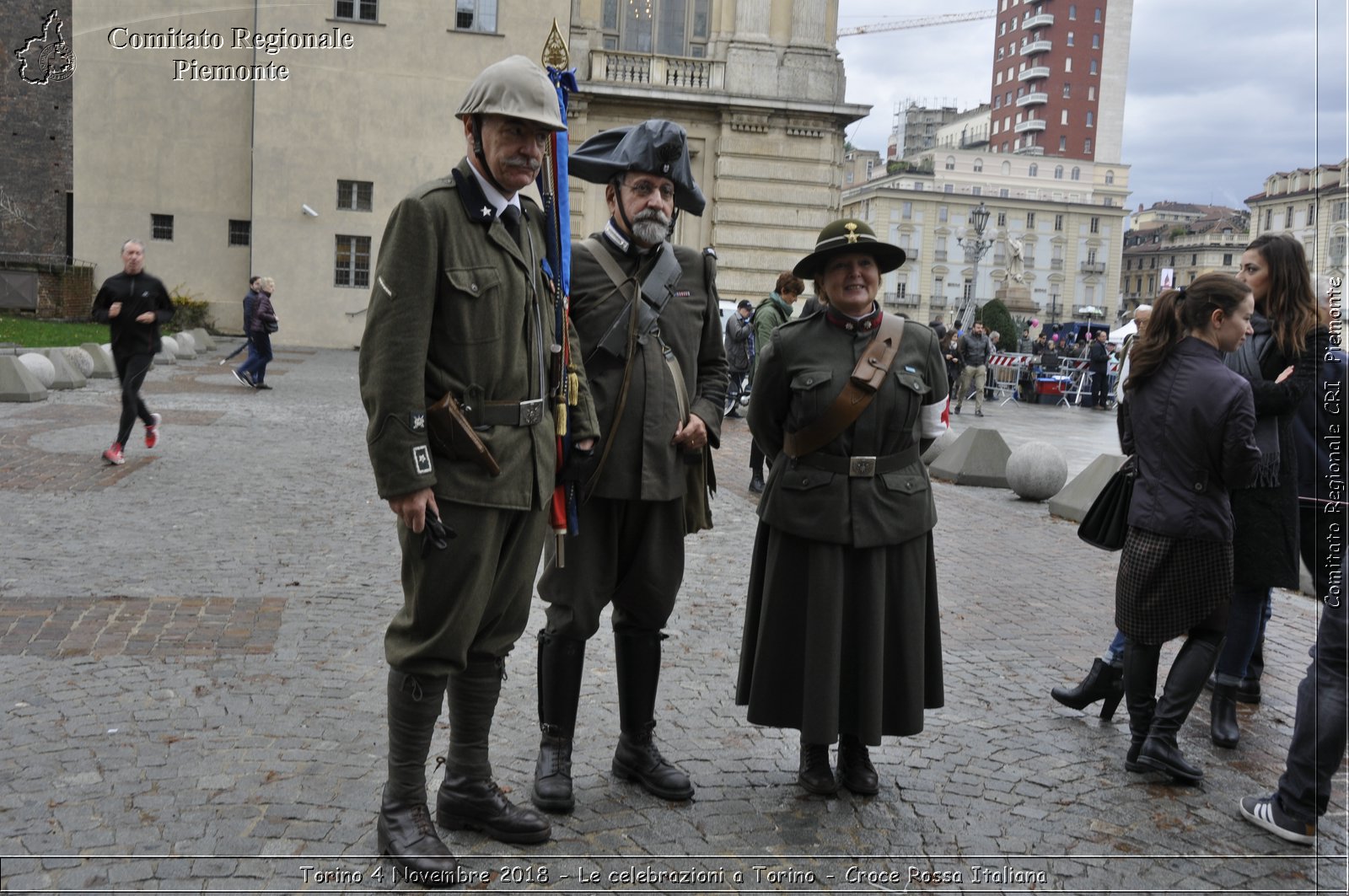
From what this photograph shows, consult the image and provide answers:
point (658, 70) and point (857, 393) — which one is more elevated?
point (658, 70)

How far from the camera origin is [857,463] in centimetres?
452

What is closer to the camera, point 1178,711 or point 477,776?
point 477,776

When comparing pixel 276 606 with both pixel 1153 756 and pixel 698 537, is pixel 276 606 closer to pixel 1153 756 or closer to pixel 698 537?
pixel 698 537

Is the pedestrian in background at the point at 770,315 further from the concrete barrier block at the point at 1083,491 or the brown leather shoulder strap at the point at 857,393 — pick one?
the brown leather shoulder strap at the point at 857,393

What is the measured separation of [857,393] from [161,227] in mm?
37196

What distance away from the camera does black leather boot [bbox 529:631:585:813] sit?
4.39 m

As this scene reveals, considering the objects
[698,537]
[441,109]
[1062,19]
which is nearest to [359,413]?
[698,537]

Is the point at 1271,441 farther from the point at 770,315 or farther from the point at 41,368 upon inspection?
the point at 41,368

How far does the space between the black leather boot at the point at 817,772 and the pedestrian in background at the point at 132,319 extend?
9170mm

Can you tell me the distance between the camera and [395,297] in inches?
141

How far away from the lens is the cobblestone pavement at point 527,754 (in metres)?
3.92

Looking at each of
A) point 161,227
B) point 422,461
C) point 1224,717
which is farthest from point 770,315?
point 161,227

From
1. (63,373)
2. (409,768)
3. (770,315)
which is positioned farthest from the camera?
(63,373)

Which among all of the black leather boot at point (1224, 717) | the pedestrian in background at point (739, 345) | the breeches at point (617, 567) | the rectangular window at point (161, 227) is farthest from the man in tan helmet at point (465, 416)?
the rectangular window at point (161, 227)
